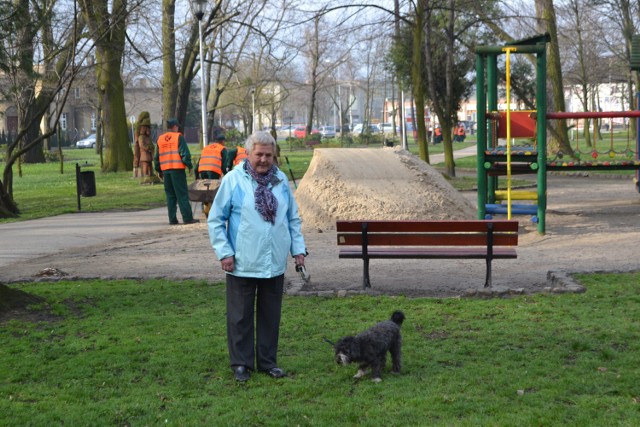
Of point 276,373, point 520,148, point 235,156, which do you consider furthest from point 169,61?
point 276,373

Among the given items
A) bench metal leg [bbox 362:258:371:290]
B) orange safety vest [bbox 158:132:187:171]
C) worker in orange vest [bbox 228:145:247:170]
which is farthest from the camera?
worker in orange vest [bbox 228:145:247:170]

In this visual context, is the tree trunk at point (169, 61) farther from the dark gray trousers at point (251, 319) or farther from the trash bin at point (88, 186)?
the dark gray trousers at point (251, 319)

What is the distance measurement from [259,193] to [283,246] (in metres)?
0.40

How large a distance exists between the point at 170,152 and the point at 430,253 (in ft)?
24.9

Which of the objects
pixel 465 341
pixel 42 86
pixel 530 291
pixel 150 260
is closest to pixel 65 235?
pixel 150 260

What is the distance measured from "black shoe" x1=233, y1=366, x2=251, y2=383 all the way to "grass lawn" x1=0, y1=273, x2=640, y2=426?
0.19ft

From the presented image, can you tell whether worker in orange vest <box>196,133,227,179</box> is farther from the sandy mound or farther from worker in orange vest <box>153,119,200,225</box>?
the sandy mound

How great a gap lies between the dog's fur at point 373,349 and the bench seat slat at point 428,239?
3223 mm

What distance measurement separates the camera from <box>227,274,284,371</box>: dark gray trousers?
20.8 ft

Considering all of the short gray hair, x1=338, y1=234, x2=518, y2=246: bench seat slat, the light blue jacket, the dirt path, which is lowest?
the dirt path

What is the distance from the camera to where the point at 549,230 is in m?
14.9

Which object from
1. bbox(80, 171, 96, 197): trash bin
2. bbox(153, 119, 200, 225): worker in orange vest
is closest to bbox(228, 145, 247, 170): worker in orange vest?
bbox(153, 119, 200, 225): worker in orange vest

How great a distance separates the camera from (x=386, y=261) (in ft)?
39.3

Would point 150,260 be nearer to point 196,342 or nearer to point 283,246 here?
point 196,342
